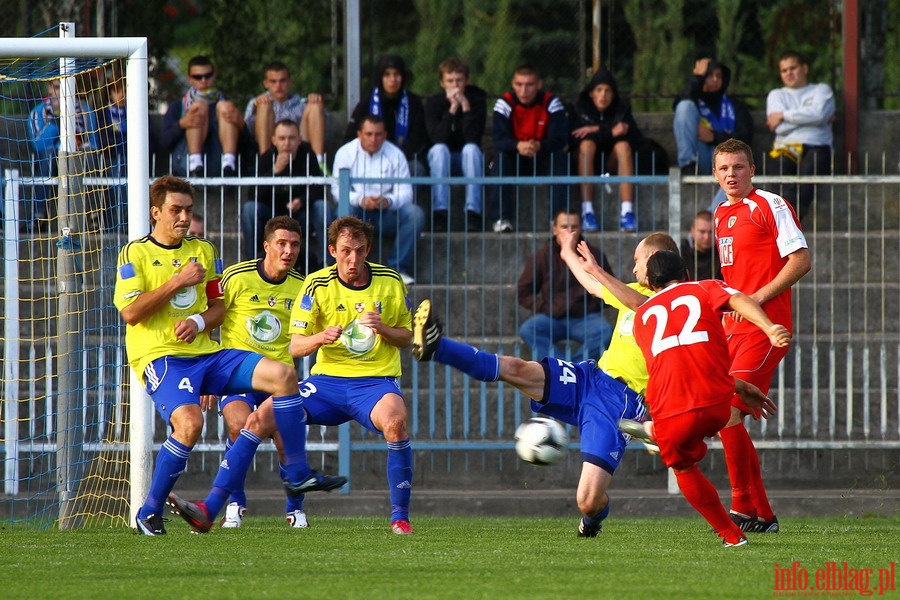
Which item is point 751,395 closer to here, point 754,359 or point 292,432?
point 754,359

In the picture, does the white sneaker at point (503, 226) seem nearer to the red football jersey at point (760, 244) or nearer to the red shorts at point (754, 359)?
the red football jersey at point (760, 244)

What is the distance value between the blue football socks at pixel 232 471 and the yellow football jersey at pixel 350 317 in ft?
2.04

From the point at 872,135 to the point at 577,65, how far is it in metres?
4.57

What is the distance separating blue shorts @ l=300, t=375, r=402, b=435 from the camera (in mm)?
7758

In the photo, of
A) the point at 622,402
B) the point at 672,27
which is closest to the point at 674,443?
the point at 622,402

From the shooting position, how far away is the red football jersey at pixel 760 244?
7312mm

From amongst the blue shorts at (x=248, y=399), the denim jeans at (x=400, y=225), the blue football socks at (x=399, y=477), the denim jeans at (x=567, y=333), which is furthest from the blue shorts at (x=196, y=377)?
the denim jeans at (x=567, y=333)

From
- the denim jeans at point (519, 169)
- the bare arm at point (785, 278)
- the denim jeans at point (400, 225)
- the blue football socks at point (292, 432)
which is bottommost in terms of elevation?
the blue football socks at point (292, 432)

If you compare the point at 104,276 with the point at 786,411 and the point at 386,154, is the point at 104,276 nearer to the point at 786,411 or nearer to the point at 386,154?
the point at 386,154

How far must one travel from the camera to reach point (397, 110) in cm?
1206

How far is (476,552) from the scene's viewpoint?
650 centimetres

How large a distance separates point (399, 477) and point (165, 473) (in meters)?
1.33

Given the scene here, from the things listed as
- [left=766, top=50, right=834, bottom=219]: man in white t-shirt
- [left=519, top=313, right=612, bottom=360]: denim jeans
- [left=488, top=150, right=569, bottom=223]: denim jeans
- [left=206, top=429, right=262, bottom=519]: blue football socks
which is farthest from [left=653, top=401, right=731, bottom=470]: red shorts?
[left=766, top=50, right=834, bottom=219]: man in white t-shirt

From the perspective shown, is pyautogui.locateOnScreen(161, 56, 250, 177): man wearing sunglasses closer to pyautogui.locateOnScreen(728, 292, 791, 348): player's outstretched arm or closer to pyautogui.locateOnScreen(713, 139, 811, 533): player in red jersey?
pyautogui.locateOnScreen(713, 139, 811, 533): player in red jersey
